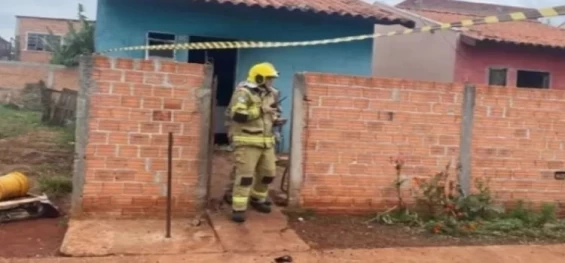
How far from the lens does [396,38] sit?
664 inches

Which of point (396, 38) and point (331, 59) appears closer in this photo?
point (331, 59)

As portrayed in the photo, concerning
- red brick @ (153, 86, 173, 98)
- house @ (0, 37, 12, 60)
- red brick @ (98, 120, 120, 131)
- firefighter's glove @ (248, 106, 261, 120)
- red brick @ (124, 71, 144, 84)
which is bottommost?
red brick @ (98, 120, 120, 131)

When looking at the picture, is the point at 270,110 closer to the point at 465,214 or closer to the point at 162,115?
the point at 162,115

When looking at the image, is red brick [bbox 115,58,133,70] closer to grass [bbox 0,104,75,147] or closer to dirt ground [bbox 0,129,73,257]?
dirt ground [bbox 0,129,73,257]

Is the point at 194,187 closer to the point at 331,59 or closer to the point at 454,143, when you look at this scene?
the point at 454,143

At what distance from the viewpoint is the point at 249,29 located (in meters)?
10.6

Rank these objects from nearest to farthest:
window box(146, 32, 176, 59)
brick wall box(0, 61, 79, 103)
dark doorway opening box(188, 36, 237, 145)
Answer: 1. window box(146, 32, 176, 59)
2. dark doorway opening box(188, 36, 237, 145)
3. brick wall box(0, 61, 79, 103)

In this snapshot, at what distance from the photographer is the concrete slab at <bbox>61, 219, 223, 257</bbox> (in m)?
5.18

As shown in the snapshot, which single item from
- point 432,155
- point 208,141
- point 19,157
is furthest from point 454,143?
point 19,157

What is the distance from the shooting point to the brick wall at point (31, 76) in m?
23.0

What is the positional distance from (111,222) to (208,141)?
1191 mm

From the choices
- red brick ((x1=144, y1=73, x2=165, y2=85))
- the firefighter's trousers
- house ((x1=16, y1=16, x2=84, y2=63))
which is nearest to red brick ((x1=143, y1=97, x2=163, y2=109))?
red brick ((x1=144, y1=73, x2=165, y2=85))

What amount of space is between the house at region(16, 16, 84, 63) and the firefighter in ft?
115

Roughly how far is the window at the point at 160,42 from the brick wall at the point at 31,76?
13.1 metres
